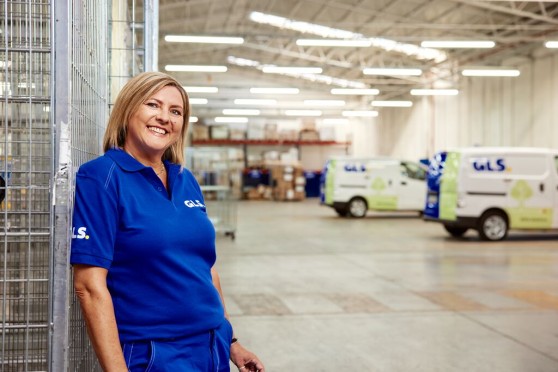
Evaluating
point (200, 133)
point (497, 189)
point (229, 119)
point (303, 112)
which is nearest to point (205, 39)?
point (497, 189)

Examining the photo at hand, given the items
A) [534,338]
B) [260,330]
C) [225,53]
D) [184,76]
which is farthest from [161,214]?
[184,76]

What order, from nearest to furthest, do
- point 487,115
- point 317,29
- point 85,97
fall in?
point 85,97, point 317,29, point 487,115

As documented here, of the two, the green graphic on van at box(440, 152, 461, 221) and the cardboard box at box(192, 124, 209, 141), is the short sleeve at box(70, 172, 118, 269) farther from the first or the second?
the cardboard box at box(192, 124, 209, 141)

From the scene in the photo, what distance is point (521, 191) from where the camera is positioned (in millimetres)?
14719

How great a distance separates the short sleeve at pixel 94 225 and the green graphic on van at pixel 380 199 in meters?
19.7

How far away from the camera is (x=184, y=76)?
35906 mm

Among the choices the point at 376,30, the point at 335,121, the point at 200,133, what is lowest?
the point at 200,133

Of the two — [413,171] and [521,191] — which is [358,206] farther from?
[521,191]

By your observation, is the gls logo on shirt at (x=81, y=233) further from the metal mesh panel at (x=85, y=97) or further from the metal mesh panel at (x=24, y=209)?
the metal mesh panel at (x=24, y=209)

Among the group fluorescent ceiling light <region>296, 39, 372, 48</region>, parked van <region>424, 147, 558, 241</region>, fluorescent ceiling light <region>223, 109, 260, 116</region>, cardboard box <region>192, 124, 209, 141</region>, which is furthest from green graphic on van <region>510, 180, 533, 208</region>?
cardboard box <region>192, 124, 209, 141</region>

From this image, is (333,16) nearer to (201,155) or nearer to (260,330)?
(201,155)

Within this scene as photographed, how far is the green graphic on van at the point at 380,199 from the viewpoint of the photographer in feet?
69.8

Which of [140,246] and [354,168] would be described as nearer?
[140,246]

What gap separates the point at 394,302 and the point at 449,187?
719cm
